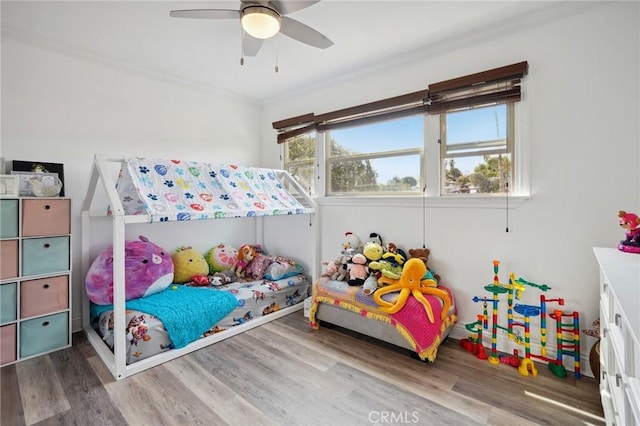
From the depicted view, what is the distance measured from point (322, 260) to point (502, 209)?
190 centimetres

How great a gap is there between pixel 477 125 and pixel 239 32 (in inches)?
80.9

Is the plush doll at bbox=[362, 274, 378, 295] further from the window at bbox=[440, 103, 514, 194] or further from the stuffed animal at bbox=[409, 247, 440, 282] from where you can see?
the window at bbox=[440, 103, 514, 194]

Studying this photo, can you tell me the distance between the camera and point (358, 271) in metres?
2.69

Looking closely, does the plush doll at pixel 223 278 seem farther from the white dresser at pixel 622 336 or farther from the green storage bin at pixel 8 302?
the white dresser at pixel 622 336

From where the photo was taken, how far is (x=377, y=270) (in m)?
2.64

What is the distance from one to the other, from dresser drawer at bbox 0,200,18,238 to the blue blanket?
88 centimetres

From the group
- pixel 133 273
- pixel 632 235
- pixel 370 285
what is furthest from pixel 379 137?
pixel 133 273

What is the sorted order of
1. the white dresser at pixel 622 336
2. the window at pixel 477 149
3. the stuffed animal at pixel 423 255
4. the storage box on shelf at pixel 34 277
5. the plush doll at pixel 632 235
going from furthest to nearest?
the stuffed animal at pixel 423 255
the window at pixel 477 149
the storage box on shelf at pixel 34 277
the plush doll at pixel 632 235
the white dresser at pixel 622 336

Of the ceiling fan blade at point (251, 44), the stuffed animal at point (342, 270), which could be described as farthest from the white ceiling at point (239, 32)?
the stuffed animal at point (342, 270)

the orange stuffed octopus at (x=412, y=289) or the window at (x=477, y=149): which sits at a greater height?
the window at (x=477, y=149)

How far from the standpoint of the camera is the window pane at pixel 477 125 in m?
2.39

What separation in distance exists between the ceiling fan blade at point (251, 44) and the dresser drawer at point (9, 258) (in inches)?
84.9

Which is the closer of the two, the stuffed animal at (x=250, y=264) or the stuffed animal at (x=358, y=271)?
the stuffed animal at (x=358, y=271)

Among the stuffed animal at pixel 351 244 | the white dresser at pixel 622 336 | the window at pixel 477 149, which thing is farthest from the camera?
the stuffed animal at pixel 351 244
